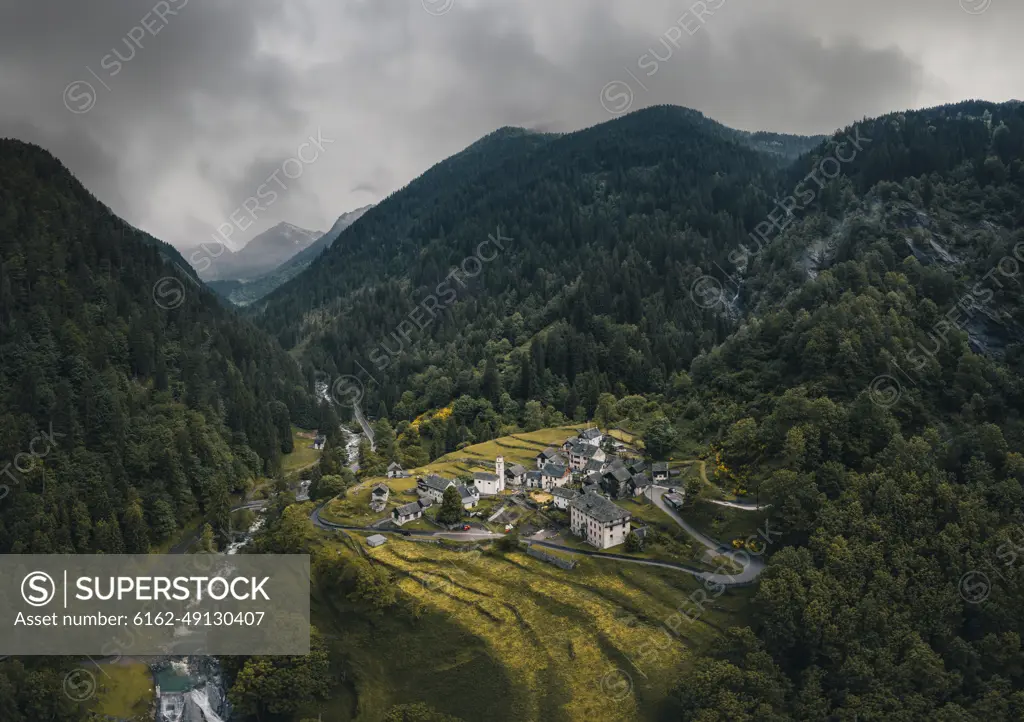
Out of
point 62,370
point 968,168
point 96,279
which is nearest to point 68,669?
point 62,370

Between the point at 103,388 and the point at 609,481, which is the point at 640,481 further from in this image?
the point at 103,388

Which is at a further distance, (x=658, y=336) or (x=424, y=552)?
(x=658, y=336)

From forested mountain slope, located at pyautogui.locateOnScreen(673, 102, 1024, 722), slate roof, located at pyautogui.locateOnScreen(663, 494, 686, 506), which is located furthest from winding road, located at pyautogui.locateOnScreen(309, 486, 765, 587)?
forested mountain slope, located at pyautogui.locateOnScreen(673, 102, 1024, 722)

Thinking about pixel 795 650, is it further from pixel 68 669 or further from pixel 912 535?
pixel 68 669

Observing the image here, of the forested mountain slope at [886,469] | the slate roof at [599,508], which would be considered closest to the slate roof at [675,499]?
the slate roof at [599,508]

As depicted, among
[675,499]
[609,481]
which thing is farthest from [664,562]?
[609,481]

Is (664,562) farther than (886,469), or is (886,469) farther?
(664,562)
